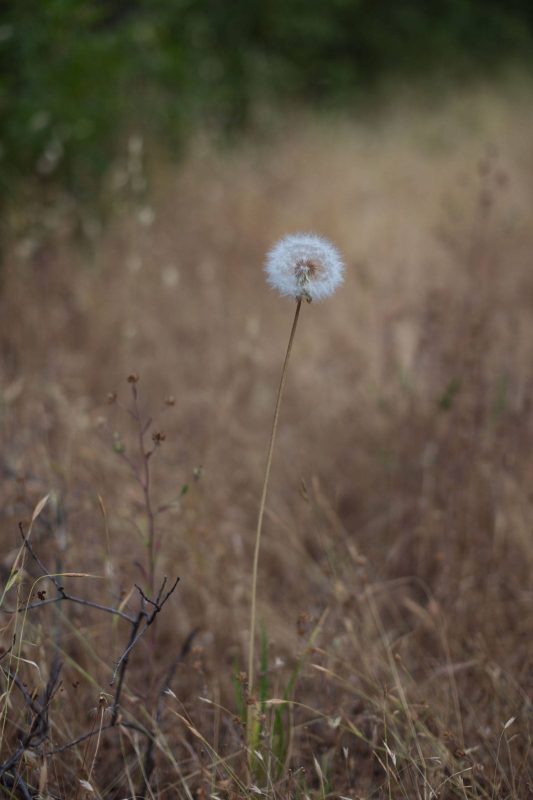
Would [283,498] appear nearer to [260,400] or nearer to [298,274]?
[260,400]

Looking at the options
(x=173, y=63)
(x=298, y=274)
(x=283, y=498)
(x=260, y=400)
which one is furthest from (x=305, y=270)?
(x=173, y=63)

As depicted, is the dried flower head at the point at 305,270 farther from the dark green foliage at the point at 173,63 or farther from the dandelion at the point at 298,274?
the dark green foliage at the point at 173,63

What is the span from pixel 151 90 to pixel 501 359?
2759 mm

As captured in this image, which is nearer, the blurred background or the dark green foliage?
the blurred background

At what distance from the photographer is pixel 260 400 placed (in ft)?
9.59

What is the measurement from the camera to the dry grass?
1.35 m

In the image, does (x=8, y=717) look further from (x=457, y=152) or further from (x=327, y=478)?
(x=457, y=152)

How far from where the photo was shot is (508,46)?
31.9 ft

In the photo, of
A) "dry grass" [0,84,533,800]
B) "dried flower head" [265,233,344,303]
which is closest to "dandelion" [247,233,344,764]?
"dried flower head" [265,233,344,303]

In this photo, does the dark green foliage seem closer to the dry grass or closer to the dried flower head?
the dry grass

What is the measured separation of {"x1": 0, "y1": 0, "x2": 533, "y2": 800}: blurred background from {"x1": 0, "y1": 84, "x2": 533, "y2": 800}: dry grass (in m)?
0.01

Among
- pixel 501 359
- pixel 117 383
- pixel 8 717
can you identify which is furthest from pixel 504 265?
pixel 8 717

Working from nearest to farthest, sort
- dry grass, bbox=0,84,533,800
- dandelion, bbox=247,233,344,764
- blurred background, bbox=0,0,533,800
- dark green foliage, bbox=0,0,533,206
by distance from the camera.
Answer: dandelion, bbox=247,233,344,764
dry grass, bbox=0,84,533,800
blurred background, bbox=0,0,533,800
dark green foliage, bbox=0,0,533,206

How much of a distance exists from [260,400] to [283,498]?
0.67 m
